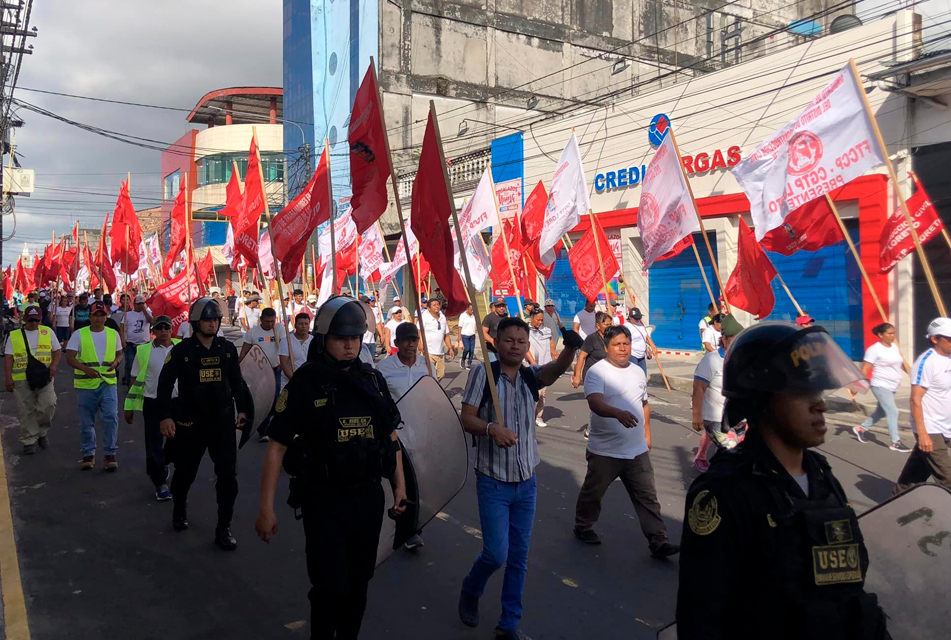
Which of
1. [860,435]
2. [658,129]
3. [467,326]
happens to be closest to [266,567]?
[860,435]

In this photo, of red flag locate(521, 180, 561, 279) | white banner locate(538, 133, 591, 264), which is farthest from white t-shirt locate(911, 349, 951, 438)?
red flag locate(521, 180, 561, 279)

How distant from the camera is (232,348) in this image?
241 inches

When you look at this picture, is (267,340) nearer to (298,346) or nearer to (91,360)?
(298,346)

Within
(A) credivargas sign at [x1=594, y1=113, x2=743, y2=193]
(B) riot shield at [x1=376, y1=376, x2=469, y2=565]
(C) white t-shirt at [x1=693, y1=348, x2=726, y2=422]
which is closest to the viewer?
(B) riot shield at [x1=376, y1=376, x2=469, y2=565]

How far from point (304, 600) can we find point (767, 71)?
15.9 metres

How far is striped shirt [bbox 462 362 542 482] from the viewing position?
13.5ft

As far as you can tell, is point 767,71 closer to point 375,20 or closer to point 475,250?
point 475,250

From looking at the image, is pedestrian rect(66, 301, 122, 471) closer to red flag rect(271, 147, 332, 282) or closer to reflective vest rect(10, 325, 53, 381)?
reflective vest rect(10, 325, 53, 381)

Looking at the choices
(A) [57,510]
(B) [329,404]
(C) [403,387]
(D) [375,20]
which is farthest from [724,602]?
(D) [375,20]

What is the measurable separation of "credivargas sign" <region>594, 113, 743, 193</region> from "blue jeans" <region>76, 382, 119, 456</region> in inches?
477

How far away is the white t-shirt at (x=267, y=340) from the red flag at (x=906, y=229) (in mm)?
7782

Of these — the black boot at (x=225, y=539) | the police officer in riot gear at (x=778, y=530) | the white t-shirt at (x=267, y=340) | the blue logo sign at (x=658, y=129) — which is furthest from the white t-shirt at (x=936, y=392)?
the blue logo sign at (x=658, y=129)

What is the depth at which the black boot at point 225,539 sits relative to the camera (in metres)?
5.52

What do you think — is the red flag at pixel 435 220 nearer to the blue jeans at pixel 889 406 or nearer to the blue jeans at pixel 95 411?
the blue jeans at pixel 95 411
